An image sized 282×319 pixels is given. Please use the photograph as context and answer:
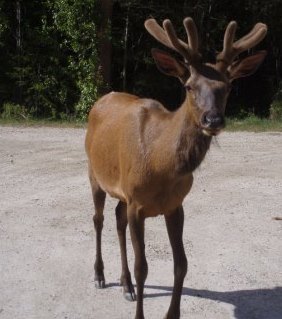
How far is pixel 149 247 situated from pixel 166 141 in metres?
2.28

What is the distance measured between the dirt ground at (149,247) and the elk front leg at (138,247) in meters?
0.27

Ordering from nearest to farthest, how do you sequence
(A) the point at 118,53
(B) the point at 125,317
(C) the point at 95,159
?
(B) the point at 125,317 → (C) the point at 95,159 → (A) the point at 118,53

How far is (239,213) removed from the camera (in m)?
8.04

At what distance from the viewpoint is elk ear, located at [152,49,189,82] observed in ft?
15.2

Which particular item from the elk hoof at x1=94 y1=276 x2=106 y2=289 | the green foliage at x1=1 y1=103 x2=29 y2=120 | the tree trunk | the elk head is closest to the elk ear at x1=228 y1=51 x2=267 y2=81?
the elk head

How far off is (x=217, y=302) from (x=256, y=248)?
1.37 meters

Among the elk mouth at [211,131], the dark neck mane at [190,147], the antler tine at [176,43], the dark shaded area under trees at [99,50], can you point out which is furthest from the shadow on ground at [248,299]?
the dark shaded area under trees at [99,50]

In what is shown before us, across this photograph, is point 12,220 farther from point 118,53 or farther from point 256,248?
point 118,53

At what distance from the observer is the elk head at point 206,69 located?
13.9ft

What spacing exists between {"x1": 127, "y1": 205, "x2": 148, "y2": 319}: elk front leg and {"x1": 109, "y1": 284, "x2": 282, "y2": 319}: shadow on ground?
0.59 metres

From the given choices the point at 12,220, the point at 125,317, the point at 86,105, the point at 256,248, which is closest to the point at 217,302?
the point at 125,317

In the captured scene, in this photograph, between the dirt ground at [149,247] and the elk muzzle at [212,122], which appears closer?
the elk muzzle at [212,122]

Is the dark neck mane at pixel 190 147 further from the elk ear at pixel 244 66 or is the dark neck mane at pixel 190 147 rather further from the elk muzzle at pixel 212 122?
the elk ear at pixel 244 66

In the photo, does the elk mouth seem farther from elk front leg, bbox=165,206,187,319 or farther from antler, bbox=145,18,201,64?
elk front leg, bbox=165,206,187,319
